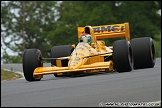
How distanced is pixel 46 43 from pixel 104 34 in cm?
5342

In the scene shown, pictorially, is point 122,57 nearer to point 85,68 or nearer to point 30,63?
point 85,68

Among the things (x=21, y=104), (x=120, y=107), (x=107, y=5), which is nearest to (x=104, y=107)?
(x=120, y=107)

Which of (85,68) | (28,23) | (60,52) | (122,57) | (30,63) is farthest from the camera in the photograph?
(28,23)

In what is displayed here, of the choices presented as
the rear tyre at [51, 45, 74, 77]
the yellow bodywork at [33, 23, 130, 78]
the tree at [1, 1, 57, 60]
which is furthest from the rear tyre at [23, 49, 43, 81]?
the tree at [1, 1, 57, 60]

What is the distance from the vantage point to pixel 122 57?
14.4 meters

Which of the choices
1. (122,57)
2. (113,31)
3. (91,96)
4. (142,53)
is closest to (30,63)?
(122,57)

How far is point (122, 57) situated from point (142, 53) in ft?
6.17

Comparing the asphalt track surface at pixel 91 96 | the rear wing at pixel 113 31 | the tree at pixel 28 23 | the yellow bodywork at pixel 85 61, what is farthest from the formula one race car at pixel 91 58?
the tree at pixel 28 23

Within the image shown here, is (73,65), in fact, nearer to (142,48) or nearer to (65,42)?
(142,48)

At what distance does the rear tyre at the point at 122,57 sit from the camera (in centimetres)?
1444

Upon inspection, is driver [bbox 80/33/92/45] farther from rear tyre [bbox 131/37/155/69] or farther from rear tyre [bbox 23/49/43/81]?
rear tyre [bbox 23/49/43/81]

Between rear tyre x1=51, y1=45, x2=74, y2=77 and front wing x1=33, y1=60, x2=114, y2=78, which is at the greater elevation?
rear tyre x1=51, y1=45, x2=74, y2=77

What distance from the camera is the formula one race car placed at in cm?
1445

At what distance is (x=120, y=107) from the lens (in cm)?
739
